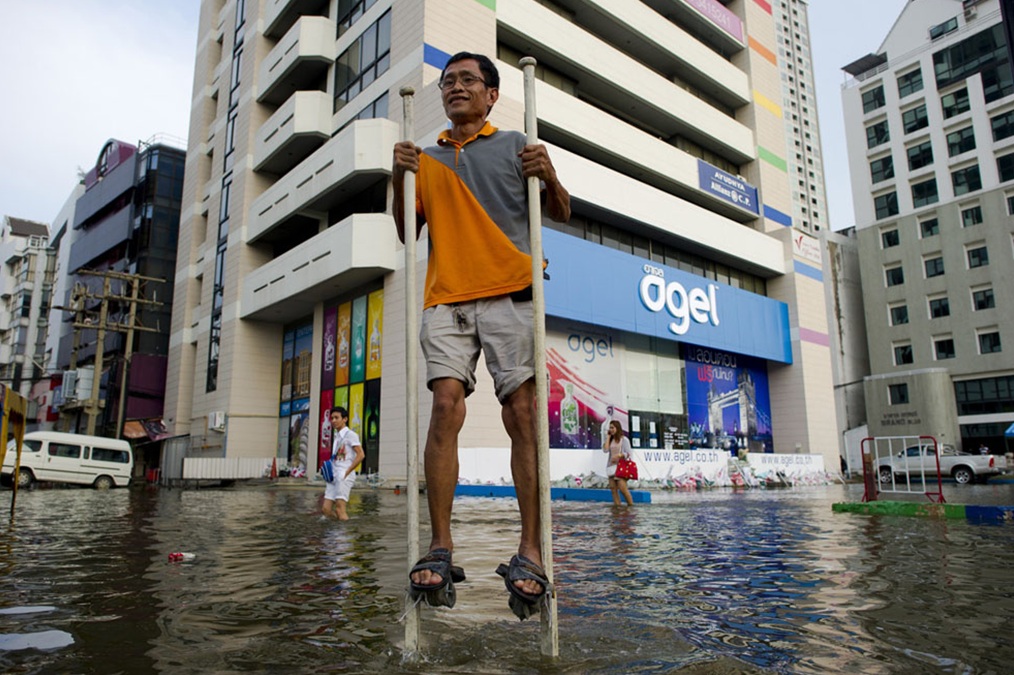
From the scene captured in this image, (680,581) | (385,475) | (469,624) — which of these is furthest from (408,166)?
(385,475)

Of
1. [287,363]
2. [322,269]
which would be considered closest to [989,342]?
[322,269]

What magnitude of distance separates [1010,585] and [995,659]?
1769 mm

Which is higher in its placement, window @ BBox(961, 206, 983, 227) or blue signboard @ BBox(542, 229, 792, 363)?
window @ BBox(961, 206, 983, 227)

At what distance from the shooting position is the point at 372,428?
71.8 feet

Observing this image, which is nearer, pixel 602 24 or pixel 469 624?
pixel 469 624

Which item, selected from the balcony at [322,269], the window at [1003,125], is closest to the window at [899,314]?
the window at [1003,125]

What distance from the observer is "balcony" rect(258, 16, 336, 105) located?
85.6ft

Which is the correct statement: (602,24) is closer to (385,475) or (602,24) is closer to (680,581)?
(385,475)

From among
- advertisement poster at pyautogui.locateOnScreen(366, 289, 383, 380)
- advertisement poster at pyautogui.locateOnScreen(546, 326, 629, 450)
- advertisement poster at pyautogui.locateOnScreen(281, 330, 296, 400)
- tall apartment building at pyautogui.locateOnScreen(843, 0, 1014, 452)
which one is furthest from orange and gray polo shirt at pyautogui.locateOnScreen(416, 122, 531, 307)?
tall apartment building at pyautogui.locateOnScreen(843, 0, 1014, 452)

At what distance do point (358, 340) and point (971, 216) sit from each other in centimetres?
4173

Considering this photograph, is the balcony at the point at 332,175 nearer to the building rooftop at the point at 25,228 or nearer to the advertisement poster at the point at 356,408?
the advertisement poster at the point at 356,408

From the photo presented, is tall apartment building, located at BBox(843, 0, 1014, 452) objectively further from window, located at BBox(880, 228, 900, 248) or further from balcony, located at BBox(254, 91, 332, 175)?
balcony, located at BBox(254, 91, 332, 175)

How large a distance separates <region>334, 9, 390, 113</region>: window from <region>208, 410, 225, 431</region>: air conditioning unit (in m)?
13.0

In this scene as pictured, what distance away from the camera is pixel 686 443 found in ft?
88.1
